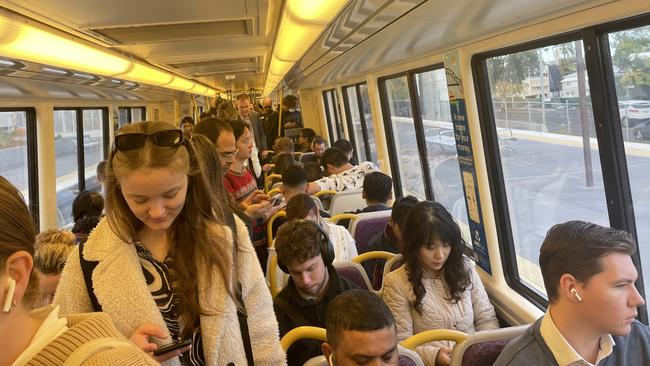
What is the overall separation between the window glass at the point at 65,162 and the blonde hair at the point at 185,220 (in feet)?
17.5

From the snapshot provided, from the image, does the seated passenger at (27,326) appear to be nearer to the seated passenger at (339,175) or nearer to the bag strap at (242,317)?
the bag strap at (242,317)

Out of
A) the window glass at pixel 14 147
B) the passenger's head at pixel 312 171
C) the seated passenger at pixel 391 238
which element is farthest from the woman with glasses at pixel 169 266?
the passenger's head at pixel 312 171

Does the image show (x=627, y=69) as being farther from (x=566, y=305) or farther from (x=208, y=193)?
(x=208, y=193)

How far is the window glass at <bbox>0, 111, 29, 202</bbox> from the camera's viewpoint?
5.54 meters

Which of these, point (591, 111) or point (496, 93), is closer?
point (591, 111)

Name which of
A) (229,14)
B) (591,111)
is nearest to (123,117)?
(229,14)

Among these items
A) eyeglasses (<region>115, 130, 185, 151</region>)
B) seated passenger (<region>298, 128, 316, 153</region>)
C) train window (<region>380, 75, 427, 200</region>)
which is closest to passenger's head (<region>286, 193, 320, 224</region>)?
eyeglasses (<region>115, 130, 185, 151</region>)

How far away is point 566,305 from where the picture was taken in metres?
1.97

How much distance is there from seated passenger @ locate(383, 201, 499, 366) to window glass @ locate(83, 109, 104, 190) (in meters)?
6.51

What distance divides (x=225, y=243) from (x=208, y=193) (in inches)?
6.6

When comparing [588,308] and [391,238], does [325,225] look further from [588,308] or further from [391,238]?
[588,308]

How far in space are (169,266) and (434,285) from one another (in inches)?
66.4

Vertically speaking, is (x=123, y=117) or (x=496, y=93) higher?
(x=496, y=93)

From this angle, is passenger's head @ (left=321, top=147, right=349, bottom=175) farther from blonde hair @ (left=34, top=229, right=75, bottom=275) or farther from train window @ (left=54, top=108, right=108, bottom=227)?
blonde hair @ (left=34, top=229, right=75, bottom=275)
